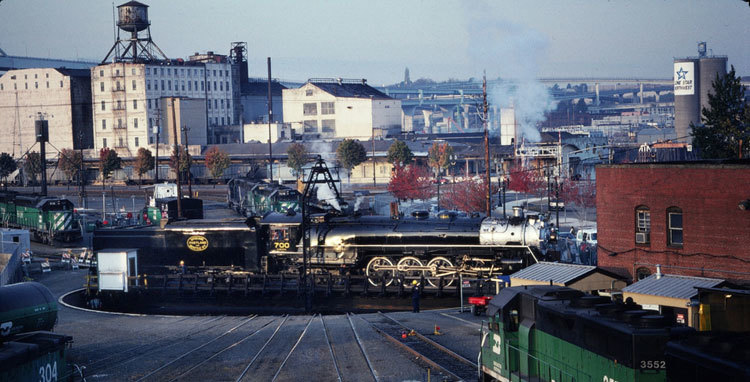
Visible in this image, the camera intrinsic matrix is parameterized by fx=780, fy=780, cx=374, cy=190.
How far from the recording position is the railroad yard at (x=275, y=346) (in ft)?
71.3

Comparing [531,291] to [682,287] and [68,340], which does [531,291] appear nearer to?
[682,287]

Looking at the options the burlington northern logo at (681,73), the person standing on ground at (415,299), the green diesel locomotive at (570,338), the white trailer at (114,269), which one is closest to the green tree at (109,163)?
the white trailer at (114,269)

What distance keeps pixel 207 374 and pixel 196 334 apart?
7563mm

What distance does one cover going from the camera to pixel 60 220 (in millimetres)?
58125

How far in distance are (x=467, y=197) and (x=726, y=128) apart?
24.1 m

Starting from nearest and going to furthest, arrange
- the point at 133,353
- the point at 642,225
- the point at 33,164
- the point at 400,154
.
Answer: the point at 133,353, the point at 642,225, the point at 400,154, the point at 33,164

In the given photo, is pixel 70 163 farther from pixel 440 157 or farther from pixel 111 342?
pixel 111 342

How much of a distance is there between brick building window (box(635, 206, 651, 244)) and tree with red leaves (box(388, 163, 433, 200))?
4595 cm

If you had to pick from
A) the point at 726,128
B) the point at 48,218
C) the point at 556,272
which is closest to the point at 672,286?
the point at 556,272

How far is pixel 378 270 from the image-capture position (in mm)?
36500

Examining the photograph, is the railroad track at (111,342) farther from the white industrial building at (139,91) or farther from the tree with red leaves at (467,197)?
the white industrial building at (139,91)

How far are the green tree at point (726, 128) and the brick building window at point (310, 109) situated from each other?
8296cm

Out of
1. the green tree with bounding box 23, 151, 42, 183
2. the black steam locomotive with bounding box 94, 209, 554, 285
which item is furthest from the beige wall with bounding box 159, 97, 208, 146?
the black steam locomotive with bounding box 94, 209, 554, 285

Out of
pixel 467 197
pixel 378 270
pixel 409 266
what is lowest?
pixel 378 270
